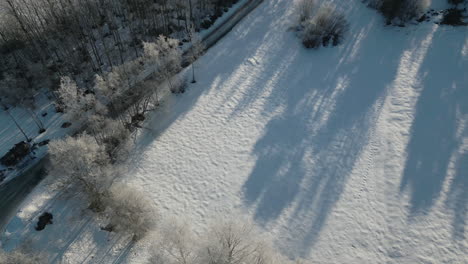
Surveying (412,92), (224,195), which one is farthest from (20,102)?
(412,92)

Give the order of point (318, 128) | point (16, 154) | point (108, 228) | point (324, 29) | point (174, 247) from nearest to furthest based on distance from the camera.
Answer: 1. point (174, 247)
2. point (108, 228)
3. point (16, 154)
4. point (318, 128)
5. point (324, 29)

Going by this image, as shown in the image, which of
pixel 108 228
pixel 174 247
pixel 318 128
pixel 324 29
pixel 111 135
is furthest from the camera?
pixel 324 29

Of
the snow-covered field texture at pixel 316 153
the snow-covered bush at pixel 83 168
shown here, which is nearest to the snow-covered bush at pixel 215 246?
the snow-covered field texture at pixel 316 153

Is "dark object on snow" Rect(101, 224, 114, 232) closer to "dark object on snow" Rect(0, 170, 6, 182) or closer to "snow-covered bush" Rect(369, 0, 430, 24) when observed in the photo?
"dark object on snow" Rect(0, 170, 6, 182)

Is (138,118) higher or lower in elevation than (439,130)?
lower

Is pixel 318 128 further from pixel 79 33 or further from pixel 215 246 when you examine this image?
pixel 79 33

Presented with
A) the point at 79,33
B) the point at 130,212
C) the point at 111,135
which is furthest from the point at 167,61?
the point at 130,212

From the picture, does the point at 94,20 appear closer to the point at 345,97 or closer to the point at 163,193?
the point at 163,193
